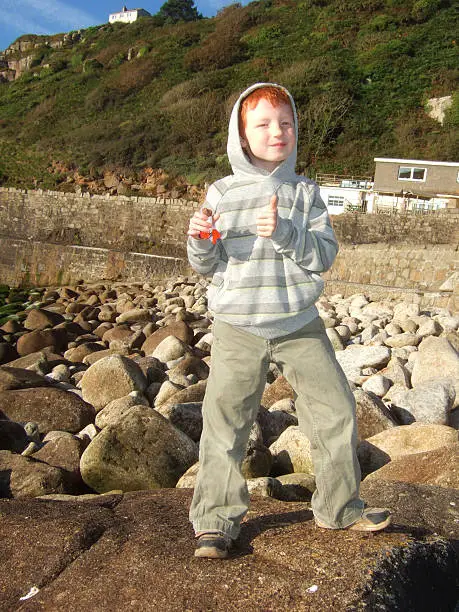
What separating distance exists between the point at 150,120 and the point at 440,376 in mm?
33151

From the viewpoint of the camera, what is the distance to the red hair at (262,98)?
238 centimetres

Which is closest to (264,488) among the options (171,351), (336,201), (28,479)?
(28,479)

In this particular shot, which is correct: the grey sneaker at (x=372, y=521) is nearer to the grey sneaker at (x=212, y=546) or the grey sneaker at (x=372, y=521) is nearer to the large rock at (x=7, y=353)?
the grey sneaker at (x=212, y=546)

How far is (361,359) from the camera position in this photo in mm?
7113

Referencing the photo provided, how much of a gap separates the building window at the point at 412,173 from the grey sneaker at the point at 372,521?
24259mm

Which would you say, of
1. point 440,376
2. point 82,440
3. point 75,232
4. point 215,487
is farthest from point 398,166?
point 215,487

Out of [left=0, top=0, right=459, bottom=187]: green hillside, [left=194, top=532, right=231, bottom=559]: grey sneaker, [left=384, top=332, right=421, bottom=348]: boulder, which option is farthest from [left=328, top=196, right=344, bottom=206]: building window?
[left=194, top=532, right=231, bottom=559]: grey sneaker

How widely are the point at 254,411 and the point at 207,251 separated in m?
0.64

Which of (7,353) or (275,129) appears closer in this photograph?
(275,129)

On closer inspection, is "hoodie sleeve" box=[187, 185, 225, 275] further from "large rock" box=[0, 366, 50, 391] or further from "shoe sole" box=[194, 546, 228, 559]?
"large rock" box=[0, 366, 50, 391]

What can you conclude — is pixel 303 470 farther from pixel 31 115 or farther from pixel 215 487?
pixel 31 115

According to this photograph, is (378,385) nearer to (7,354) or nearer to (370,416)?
(370,416)

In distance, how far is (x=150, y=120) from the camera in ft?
119

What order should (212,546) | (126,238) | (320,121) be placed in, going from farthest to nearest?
(320,121), (126,238), (212,546)
